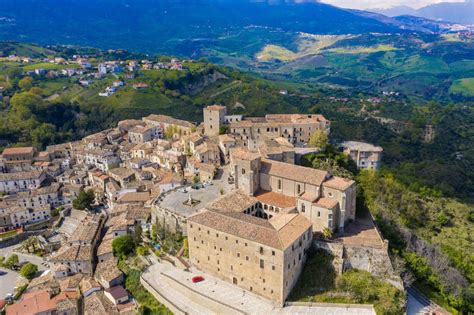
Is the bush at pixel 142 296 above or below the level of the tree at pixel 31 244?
above

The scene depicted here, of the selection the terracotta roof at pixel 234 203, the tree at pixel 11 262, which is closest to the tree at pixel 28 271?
the tree at pixel 11 262

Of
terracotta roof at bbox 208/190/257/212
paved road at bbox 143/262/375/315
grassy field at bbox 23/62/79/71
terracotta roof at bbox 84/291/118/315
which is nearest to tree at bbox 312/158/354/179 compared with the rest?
terracotta roof at bbox 208/190/257/212

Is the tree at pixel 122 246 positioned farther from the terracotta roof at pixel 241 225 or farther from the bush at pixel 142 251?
the terracotta roof at pixel 241 225

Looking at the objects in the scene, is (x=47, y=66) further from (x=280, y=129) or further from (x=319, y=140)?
(x=319, y=140)

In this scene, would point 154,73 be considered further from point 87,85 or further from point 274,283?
point 274,283

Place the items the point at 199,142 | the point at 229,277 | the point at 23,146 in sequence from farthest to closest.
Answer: the point at 23,146, the point at 199,142, the point at 229,277

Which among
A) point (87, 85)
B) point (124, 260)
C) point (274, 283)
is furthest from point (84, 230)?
point (87, 85)

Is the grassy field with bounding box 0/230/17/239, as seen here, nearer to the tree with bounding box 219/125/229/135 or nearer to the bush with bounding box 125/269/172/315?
the bush with bounding box 125/269/172/315
